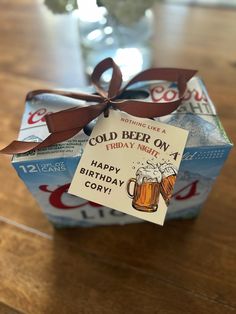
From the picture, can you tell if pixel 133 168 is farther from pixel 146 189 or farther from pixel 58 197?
pixel 58 197

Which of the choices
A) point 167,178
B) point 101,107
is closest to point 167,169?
point 167,178

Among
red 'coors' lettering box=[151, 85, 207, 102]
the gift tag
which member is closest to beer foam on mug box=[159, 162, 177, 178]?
the gift tag

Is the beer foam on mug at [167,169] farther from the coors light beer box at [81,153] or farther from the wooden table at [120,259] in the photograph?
the wooden table at [120,259]

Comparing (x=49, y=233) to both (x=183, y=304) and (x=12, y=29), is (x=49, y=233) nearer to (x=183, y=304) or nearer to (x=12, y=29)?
(x=183, y=304)

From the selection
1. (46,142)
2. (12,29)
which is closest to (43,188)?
(46,142)

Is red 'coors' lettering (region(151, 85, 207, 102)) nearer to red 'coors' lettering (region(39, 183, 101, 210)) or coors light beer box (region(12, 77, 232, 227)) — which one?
coors light beer box (region(12, 77, 232, 227))

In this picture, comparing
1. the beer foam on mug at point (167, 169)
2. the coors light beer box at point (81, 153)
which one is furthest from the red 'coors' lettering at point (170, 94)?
the beer foam on mug at point (167, 169)

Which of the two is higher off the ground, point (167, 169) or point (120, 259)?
point (167, 169)
